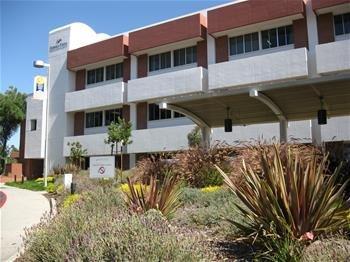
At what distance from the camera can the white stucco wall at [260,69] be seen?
84.1 feet

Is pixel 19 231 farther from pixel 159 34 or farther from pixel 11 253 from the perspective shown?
pixel 159 34

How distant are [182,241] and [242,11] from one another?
2583cm

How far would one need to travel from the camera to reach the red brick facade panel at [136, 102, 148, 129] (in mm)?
34344

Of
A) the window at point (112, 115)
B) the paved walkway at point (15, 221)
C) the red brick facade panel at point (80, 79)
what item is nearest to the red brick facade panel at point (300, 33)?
the window at point (112, 115)

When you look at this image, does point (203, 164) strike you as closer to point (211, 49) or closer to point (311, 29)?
point (311, 29)

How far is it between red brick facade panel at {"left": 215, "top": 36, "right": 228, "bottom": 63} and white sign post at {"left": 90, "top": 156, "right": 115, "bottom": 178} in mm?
14781

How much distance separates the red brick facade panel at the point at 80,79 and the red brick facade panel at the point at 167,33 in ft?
23.9

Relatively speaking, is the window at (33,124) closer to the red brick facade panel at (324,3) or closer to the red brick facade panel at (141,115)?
the red brick facade panel at (141,115)

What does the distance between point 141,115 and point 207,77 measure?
23.0 feet

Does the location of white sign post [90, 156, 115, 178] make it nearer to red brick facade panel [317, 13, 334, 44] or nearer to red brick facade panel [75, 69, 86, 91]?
red brick facade panel [317, 13, 334, 44]

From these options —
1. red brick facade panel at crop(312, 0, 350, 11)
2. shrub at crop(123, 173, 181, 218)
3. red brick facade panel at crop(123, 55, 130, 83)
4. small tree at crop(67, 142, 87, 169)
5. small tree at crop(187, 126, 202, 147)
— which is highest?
red brick facade panel at crop(312, 0, 350, 11)

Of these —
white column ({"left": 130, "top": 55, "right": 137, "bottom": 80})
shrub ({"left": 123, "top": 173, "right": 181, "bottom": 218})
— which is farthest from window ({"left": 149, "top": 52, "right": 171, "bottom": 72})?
shrub ({"left": 123, "top": 173, "right": 181, "bottom": 218})

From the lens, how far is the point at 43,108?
44.0 metres

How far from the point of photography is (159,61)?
112ft
